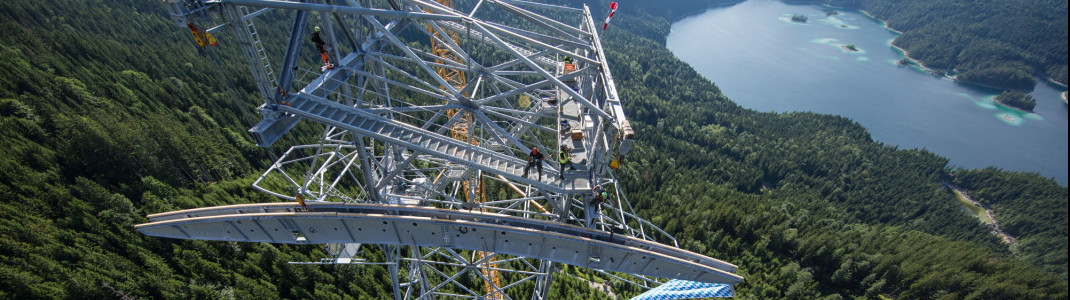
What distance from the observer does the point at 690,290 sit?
17641mm

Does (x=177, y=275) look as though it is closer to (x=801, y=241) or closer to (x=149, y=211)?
(x=149, y=211)

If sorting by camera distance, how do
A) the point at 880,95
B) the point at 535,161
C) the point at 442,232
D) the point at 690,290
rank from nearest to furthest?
1. the point at 535,161
2. the point at 442,232
3. the point at 690,290
4. the point at 880,95

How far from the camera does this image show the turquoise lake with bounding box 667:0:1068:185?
3947 inches

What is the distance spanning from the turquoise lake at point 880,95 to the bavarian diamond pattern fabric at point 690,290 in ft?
347

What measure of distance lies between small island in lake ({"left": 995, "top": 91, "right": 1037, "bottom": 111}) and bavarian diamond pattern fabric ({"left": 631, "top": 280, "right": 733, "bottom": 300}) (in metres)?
164

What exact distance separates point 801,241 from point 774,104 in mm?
78549

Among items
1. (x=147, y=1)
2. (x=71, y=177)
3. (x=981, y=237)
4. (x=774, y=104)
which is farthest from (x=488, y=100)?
(x=774, y=104)

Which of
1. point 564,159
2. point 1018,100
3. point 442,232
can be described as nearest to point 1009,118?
point 1018,100

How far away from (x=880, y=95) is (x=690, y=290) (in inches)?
5475

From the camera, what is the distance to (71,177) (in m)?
33.4

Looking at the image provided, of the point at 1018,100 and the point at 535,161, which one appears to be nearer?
the point at 535,161

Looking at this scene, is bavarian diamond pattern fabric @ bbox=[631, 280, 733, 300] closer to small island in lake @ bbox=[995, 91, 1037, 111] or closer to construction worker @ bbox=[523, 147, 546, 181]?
construction worker @ bbox=[523, 147, 546, 181]

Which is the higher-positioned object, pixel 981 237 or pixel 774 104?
pixel 774 104

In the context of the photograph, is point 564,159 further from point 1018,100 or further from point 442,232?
point 1018,100
